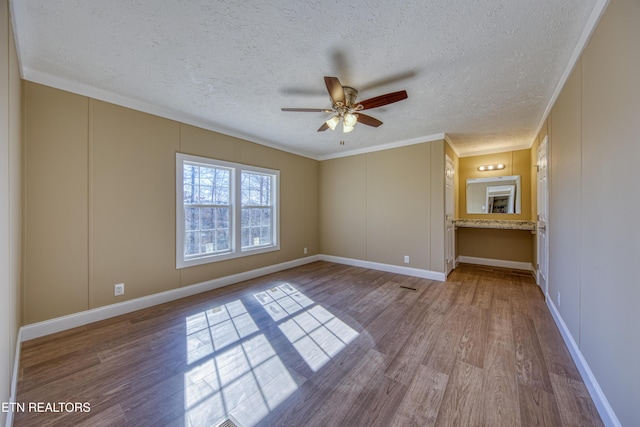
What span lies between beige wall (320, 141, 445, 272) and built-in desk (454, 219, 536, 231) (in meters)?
1.16

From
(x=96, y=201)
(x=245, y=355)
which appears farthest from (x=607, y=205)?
(x=96, y=201)

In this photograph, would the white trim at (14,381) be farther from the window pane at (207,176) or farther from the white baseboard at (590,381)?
the white baseboard at (590,381)

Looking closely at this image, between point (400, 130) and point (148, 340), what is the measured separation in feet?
13.7

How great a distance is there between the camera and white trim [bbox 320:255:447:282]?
418 centimetres

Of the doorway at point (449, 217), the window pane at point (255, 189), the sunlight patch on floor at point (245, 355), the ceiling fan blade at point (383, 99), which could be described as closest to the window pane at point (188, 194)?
the window pane at point (255, 189)

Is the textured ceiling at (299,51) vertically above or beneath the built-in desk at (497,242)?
above

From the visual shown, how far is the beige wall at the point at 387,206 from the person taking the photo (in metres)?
4.21

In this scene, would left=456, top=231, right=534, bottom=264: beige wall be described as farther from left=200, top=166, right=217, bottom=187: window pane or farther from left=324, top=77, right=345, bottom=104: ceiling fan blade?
left=200, top=166, right=217, bottom=187: window pane

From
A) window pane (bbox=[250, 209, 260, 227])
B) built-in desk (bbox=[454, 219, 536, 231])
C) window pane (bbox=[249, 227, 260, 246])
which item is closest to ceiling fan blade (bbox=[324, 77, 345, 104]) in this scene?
window pane (bbox=[250, 209, 260, 227])

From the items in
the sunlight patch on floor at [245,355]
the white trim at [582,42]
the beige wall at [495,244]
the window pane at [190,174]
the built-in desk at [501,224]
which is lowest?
the sunlight patch on floor at [245,355]

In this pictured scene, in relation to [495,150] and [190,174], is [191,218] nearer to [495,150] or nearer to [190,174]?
[190,174]

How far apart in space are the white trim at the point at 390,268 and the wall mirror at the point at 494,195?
2106mm

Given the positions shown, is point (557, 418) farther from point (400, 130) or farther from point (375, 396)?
point (400, 130)

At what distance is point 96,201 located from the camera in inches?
105
